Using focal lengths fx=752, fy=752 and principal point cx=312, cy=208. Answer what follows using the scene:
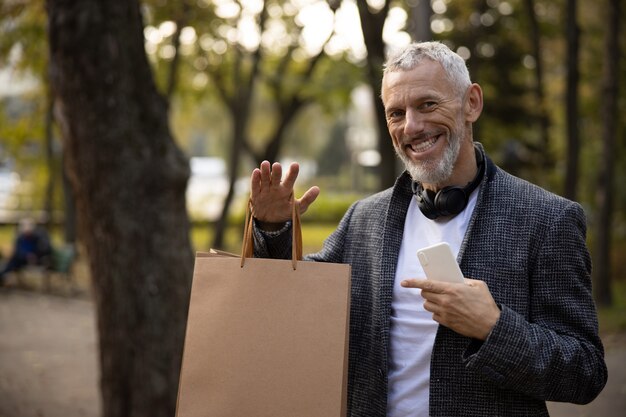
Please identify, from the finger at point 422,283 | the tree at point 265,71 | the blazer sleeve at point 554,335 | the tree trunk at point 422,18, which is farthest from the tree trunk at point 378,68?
the finger at point 422,283

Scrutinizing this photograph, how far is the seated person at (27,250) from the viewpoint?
1558 centimetres

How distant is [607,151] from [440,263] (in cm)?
1146

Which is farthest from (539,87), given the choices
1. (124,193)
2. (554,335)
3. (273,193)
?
(554,335)

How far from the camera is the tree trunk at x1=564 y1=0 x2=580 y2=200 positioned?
39.7 ft

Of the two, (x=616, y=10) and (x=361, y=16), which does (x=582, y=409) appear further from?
(x=616, y=10)

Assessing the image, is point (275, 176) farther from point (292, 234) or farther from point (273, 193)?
point (292, 234)

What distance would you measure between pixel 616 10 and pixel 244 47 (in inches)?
292

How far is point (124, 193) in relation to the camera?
5.07 metres

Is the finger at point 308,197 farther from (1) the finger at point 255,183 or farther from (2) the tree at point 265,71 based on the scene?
(2) the tree at point 265,71

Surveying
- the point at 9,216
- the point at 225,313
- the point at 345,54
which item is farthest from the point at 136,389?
the point at 9,216

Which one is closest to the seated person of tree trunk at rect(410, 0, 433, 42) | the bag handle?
tree trunk at rect(410, 0, 433, 42)

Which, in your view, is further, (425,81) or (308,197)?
(308,197)

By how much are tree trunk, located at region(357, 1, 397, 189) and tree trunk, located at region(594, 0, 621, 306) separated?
15.2 feet

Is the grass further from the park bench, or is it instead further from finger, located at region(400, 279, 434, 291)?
finger, located at region(400, 279, 434, 291)
